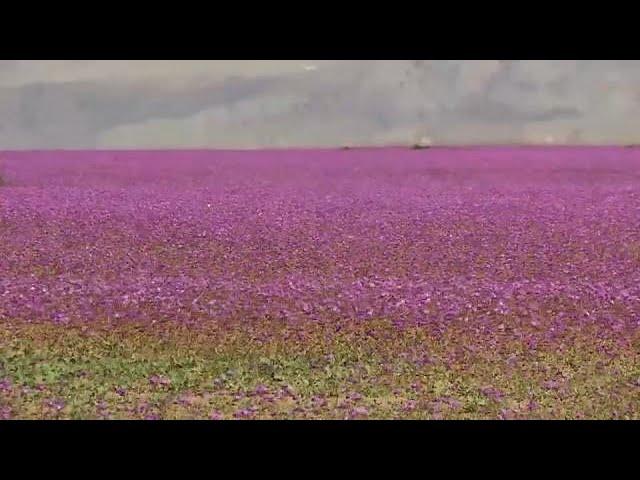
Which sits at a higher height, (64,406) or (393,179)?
(64,406)

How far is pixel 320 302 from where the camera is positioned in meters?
11.5

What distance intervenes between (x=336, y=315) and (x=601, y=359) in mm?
3267

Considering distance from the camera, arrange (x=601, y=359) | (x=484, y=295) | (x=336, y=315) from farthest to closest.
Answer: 1. (x=484, y=295)
2. (x=336, y=315)
3. (x=601, y=359)

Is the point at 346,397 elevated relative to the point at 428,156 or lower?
elevated

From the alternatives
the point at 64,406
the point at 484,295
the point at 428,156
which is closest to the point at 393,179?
the point at 428,156

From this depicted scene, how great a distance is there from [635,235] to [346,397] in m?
8.42

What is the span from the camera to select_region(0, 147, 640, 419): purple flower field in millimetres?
8703

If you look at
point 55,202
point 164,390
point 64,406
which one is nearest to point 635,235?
point 164,390

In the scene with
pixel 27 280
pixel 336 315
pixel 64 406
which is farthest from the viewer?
pixel 27 280

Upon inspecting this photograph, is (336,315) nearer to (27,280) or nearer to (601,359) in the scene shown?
(601,359)

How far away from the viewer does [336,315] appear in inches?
432

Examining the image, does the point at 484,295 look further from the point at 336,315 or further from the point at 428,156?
the point at 428,156

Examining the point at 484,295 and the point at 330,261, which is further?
the point at 330,261

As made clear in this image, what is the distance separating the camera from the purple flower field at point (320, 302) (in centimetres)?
870
